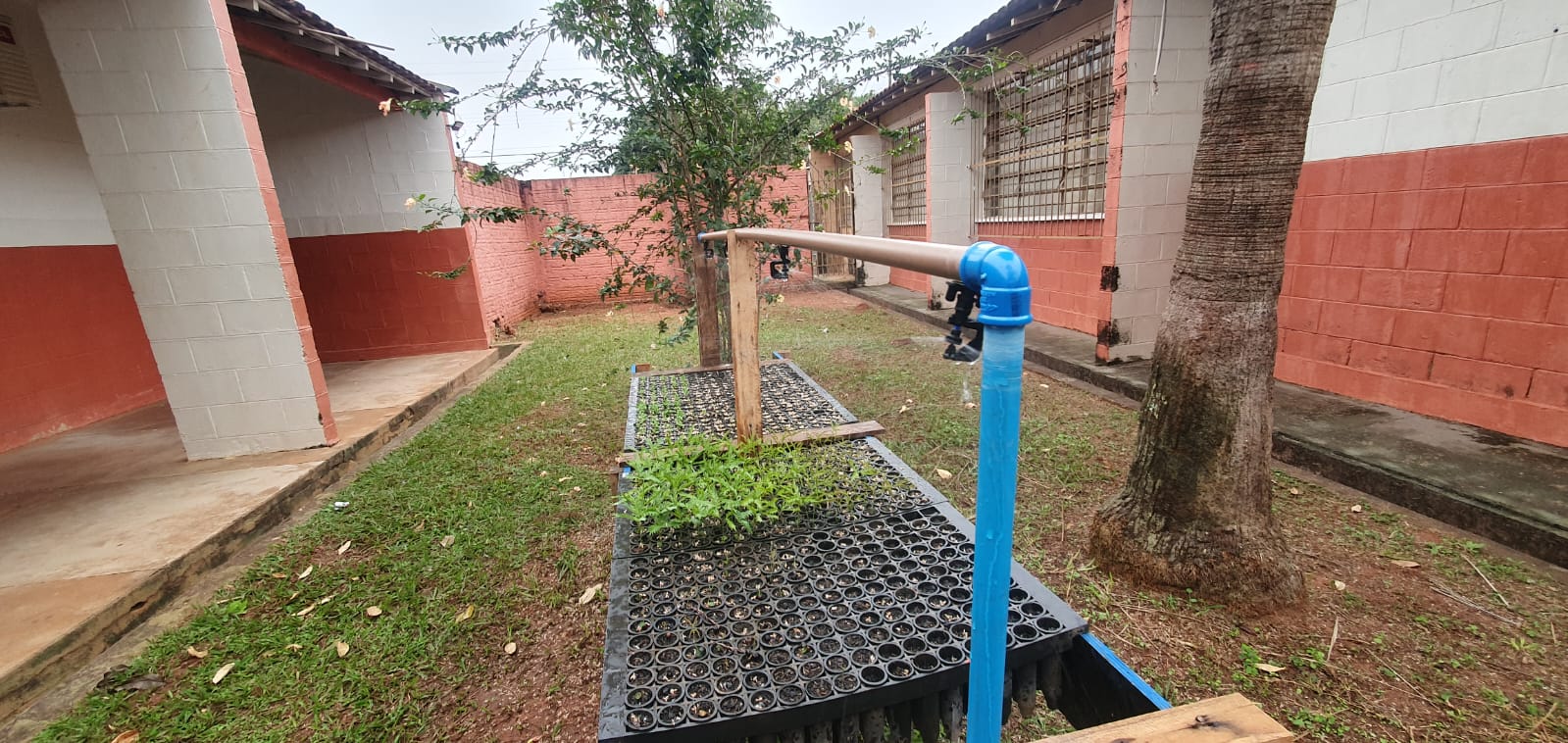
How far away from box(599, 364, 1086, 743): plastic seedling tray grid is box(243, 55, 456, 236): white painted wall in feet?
18.2

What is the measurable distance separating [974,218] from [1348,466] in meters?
5.23

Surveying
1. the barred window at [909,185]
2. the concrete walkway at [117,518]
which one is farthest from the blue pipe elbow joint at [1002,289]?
the barred window at [909,185]

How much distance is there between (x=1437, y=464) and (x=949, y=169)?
5.54 meters

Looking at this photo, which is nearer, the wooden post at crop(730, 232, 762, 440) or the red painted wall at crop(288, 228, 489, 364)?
the wooden post at crop(730, 232, 762, 440)

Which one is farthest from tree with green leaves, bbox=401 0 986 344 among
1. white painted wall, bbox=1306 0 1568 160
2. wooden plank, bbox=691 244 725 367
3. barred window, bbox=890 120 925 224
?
barred window, bbox=890 120 925 224

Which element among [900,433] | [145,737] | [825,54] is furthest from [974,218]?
[145,737]

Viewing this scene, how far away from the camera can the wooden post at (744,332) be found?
7.99 ft

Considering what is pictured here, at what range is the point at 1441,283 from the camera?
2.95 m

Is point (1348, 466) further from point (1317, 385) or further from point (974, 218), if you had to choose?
point (974, 218)

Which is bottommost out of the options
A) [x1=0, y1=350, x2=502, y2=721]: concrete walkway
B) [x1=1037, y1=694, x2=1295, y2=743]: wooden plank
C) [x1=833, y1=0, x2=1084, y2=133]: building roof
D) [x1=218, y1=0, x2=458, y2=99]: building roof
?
[x1=0, y1=350, x2=502, y2=721]: concrete walkway

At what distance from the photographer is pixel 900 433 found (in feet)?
11.8

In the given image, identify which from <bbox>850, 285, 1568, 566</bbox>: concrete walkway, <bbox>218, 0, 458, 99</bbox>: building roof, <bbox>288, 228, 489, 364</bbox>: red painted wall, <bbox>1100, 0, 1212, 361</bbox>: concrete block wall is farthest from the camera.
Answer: <bbox>288, 228, 489, 364</bbox>: red painted wall

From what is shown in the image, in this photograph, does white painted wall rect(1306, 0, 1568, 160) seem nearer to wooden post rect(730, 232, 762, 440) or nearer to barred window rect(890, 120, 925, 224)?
wooden post rect(730, 232, 762, 440)

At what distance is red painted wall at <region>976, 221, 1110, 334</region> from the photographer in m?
5.29
